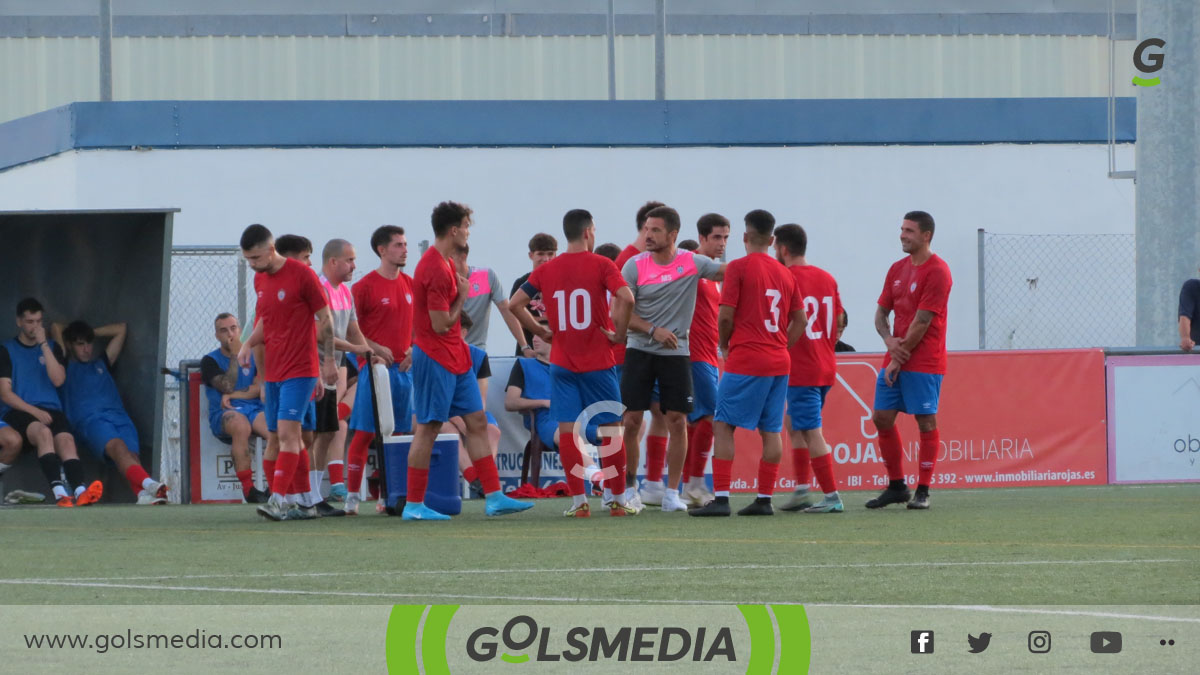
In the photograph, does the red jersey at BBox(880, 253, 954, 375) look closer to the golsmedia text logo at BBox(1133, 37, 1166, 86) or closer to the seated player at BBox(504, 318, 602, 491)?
the seated player at BBox(504, 318, 602, 491)

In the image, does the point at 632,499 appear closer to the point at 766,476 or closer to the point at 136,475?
the point at 766,476

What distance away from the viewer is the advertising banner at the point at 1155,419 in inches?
612

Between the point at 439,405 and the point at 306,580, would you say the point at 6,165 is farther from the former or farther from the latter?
the point at 306,580

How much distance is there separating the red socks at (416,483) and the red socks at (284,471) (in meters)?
0.75

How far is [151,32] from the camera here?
81.4 ft

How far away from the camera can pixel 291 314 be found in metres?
10.7

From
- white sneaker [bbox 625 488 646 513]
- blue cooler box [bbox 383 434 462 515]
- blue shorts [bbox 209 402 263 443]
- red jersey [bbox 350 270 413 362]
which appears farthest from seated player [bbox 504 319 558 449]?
white sneaker [bbox 625 488 646 513]

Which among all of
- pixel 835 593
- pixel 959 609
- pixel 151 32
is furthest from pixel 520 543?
pixel 151 32

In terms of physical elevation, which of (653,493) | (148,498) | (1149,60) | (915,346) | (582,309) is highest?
(1149,60)

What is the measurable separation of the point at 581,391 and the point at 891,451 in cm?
237

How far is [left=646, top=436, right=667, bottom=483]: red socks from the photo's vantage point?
1162cm

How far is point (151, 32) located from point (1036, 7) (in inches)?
528

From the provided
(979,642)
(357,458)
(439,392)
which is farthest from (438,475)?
(979,642)

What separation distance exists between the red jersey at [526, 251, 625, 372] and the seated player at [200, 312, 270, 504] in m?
Result: 4.56
